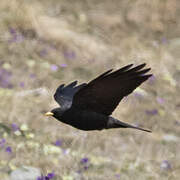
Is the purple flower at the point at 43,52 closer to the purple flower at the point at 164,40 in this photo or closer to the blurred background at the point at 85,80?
the blurred background at the point at 85,80

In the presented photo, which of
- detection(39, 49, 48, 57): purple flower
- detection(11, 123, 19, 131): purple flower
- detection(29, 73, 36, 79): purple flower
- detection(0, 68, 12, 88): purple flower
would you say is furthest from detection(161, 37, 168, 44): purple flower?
detection(11, 123, 19, 131): purple flower

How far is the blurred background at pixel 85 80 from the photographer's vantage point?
17.9 feet

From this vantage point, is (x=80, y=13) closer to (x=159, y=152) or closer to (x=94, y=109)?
(x=159, y=152)

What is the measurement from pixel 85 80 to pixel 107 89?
3.88m

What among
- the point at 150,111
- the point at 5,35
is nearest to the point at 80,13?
the point at 5,35

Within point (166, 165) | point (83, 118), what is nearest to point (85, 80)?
point (166, 165)

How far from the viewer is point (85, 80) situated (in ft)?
24.8

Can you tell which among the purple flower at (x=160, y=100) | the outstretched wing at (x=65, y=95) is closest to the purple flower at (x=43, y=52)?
the purple flower at (x=160, y=100)

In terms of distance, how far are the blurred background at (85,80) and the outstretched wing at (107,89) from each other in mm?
550

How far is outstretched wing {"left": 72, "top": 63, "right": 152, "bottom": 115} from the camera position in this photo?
342cm

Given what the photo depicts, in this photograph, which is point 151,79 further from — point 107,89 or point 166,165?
point 107,89

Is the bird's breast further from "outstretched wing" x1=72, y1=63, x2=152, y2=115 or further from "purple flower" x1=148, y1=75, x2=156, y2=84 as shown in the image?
"purple flower" x1=148, y1=75, x2=156, y2=84

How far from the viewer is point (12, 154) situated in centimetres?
524

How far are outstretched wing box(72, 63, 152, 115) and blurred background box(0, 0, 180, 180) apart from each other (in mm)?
550
